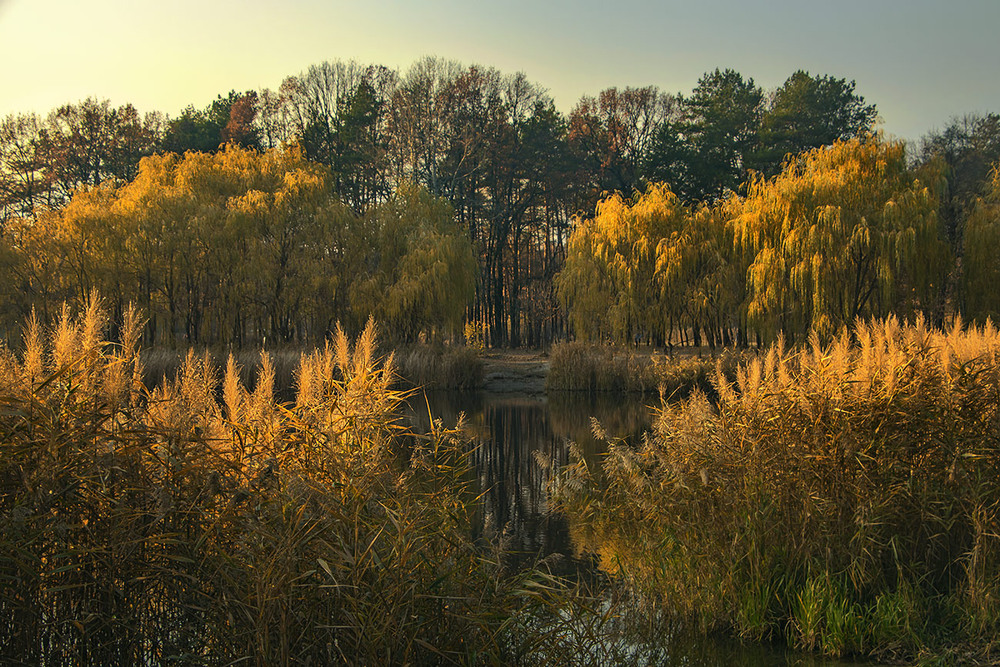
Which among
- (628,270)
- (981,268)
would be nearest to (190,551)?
(981,268)

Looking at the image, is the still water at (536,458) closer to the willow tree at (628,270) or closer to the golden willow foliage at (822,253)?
the golden willow foliage at (822,253)

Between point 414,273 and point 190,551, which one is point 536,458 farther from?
point 414,273

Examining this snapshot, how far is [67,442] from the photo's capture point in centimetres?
307

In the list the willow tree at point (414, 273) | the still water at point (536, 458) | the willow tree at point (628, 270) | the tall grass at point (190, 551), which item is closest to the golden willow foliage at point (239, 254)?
the willow tree at point (414, 273)

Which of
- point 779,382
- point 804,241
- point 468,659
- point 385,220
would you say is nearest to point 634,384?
point 804,241

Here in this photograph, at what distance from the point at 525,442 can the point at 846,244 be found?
11167 mm

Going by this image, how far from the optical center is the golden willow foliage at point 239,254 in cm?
2489

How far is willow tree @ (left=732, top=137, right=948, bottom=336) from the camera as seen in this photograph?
64.8ft

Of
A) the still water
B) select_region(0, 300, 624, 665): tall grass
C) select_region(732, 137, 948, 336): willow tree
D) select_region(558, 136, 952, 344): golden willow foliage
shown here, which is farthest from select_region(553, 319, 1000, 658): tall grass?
select_region(732, 137, 948, 336): willow tree

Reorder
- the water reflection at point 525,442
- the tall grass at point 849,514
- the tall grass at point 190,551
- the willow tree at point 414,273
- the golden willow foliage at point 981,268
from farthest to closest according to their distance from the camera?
the willow tree at point 414,273, the golden willow foliage at point 981,268, the water reflection at point 525,442, the tall grass at point 849,514, the tall grass at point 190,551

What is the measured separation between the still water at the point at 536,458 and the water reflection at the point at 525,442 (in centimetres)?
1

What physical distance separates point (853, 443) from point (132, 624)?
4149 millimetres

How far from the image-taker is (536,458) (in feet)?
28.6

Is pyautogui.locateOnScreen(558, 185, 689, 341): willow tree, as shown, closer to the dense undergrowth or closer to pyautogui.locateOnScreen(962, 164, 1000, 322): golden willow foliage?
the dense undergrowth
